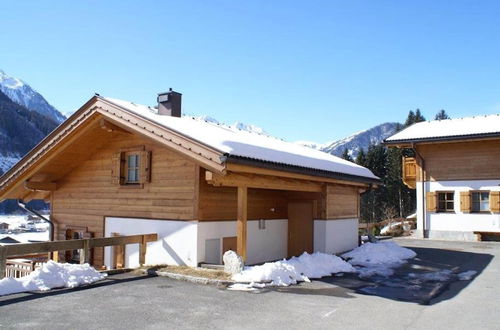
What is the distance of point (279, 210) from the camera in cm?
1566

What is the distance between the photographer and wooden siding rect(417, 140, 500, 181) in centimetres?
2197

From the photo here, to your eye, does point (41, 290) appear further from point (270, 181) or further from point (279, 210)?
point (279, 210)

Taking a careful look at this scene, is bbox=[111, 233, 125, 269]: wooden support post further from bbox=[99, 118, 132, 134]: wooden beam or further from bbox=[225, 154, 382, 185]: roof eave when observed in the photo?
bbox=[225, 154, 382, 185]: roof eave

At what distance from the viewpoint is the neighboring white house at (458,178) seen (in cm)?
2194

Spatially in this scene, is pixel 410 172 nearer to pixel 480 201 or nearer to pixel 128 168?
pixel 480 201

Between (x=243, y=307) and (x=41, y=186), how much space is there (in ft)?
35.6

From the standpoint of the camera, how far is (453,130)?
23.7 m

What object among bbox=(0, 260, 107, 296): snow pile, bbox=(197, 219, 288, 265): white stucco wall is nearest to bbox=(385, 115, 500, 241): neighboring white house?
bbox=(197, 219, 288, 265): white stucco wall

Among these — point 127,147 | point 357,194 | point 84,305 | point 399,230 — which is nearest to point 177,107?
point 127,147

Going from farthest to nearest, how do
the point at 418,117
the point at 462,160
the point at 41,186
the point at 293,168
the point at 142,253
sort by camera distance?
the point at 418,117 → the point at 462,160 → the point at 41,186 → the point at 142,253 → the point at 293,168

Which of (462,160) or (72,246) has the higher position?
(462,160)

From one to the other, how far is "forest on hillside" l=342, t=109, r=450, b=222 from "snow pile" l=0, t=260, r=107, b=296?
4494 centimetres

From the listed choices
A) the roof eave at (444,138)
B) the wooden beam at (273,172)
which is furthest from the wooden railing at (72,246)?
the roof eave at (444,138)

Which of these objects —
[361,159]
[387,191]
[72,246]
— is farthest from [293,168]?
[361,159]
